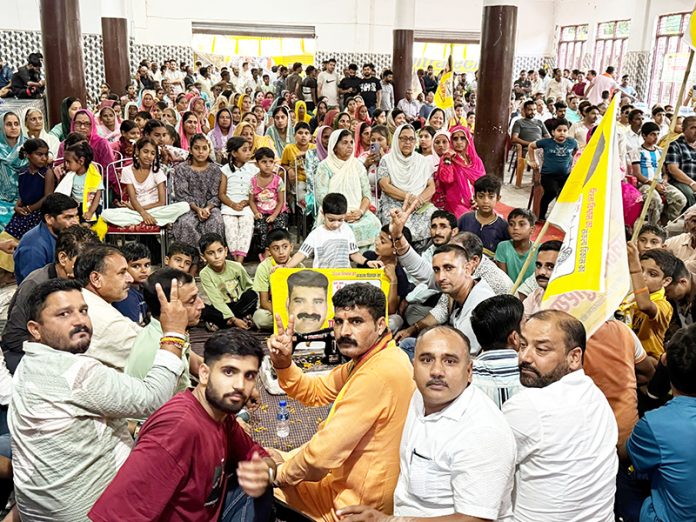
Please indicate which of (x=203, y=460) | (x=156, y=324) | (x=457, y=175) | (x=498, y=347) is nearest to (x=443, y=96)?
(x=457, y=175)

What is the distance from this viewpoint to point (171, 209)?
594 cm

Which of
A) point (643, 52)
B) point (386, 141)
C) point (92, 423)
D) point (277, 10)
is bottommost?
point (92, 423)

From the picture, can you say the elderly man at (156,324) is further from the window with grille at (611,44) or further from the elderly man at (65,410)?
the window with grille at (611,44)

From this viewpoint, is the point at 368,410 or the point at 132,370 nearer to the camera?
the point at 368,410

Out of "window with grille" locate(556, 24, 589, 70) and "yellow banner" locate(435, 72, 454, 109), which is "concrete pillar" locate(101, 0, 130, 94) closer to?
"yellow banner" locate(435, 72, 454, 109)

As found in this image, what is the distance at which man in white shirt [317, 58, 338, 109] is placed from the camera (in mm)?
13633

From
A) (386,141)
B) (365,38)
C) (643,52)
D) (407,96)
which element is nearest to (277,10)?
(365,38)

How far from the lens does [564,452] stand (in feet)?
6.67

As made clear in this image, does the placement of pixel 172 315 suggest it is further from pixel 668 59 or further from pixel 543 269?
pixel 668 59

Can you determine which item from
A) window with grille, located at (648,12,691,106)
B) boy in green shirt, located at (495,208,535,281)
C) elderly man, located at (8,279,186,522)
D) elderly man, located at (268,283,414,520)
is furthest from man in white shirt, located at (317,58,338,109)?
elderly man, located at (8,279,186,522)

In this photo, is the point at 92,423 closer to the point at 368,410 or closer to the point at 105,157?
the point at 368,410

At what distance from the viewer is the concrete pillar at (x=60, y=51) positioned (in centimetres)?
874

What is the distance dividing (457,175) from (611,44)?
14893 mm

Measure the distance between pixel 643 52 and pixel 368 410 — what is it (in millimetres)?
16668
